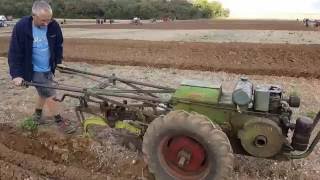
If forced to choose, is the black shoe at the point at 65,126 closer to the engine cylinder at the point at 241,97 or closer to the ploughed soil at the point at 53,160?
the ploughed soil at the point at 53,160

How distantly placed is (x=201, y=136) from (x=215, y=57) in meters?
10.1

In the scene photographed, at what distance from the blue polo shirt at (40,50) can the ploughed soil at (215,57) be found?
22.9 feet

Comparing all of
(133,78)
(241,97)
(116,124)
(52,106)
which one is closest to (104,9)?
(133,78)

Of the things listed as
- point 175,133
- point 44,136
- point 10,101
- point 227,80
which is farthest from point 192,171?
point 227,80

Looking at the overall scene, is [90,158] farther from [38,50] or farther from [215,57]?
[215,57]

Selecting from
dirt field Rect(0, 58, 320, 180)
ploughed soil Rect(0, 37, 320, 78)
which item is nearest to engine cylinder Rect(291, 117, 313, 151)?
dirt field Rect(0, 58, 320, 180)

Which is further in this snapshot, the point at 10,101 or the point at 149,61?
the point at 149,61

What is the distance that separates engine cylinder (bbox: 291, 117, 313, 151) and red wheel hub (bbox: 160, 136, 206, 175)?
0.97m

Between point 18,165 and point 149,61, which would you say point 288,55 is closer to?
point 149,61

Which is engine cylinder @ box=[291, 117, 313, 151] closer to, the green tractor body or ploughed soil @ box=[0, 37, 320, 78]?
the green tractor body

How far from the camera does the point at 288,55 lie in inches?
544

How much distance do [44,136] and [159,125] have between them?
2371mm

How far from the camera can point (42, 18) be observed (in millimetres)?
5691

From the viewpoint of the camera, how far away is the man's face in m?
5.66
